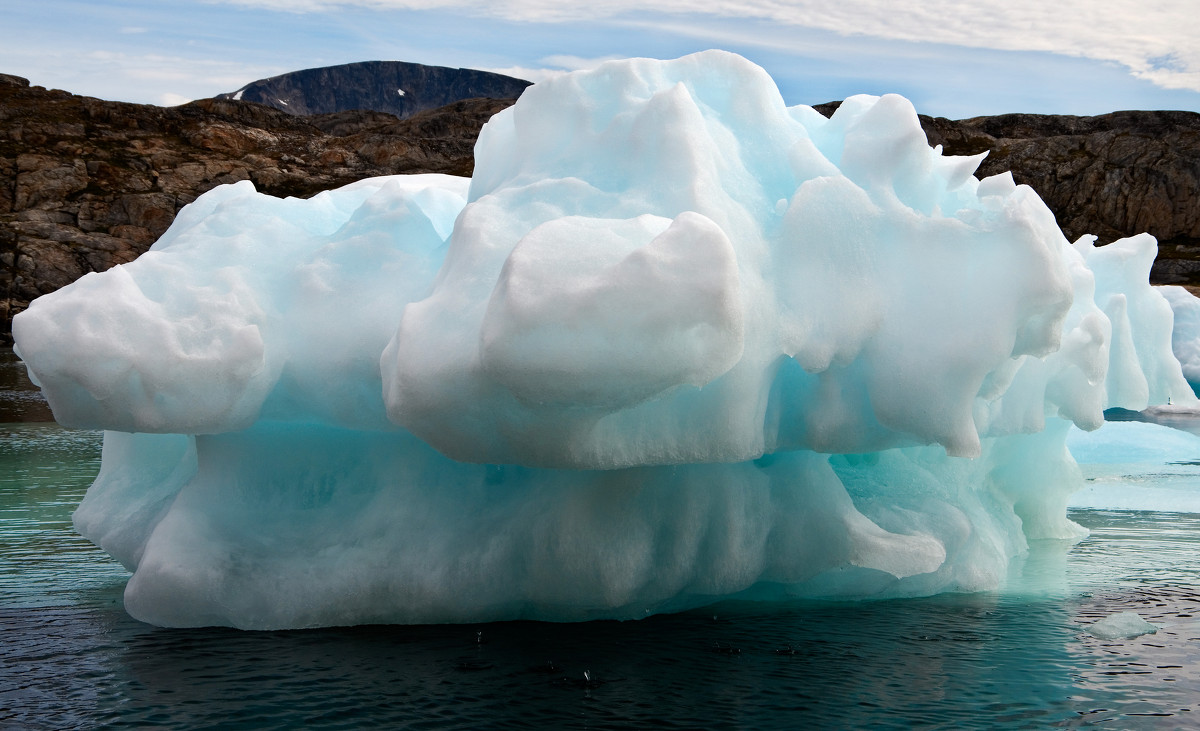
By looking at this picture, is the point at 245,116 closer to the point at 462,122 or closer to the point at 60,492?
the point at 462,122

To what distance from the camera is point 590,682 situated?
5203 mm

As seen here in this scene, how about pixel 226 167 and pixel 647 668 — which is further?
pixel 226 167

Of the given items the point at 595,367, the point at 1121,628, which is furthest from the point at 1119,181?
the point at 595,367

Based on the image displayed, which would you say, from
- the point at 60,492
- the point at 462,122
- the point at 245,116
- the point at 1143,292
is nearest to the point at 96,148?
the point at 245,116

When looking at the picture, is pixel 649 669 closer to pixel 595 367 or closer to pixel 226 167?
pixel 595 367

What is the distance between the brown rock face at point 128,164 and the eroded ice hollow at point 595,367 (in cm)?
4844

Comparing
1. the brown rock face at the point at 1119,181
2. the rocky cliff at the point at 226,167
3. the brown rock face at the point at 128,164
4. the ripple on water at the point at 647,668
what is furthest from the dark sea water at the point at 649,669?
the brown rock face at the point at 1119,181

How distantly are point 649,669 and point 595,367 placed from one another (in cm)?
172

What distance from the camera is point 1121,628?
20.5 ft

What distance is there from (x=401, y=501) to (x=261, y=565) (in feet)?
2.71

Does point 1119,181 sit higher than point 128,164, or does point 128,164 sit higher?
point 1119,181

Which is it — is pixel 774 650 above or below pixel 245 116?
below

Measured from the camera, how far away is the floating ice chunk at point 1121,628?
243 inches

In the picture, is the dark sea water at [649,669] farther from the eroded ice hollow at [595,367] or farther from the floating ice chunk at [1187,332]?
the floating ice chunk at [1187,332]
